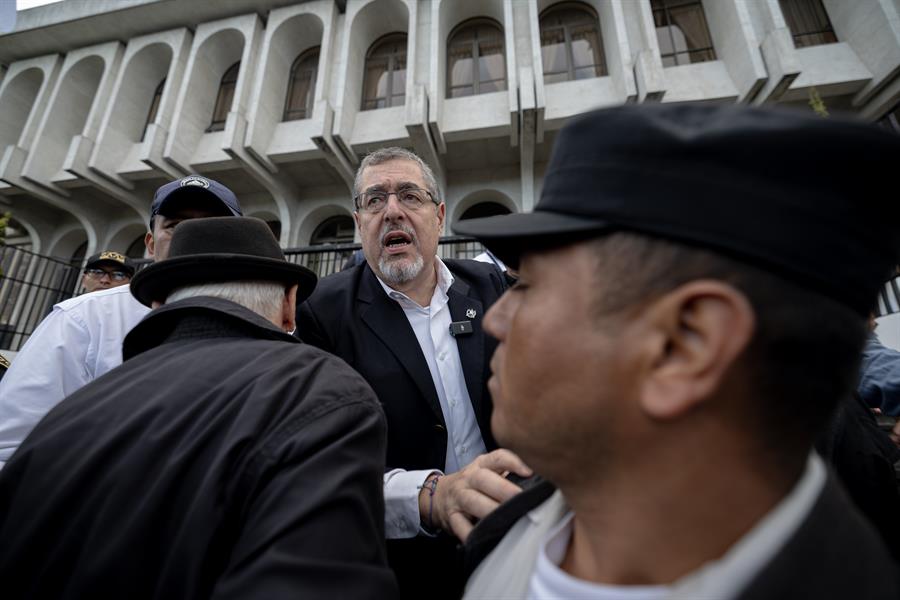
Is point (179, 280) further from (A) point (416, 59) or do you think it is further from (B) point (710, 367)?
(A) point (416, 59)

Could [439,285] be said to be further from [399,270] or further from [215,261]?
[215,261]

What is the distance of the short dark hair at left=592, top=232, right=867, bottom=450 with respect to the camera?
616 millimetres

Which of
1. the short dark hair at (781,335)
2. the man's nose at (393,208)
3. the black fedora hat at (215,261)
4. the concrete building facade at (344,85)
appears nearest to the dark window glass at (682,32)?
the concrete building facade at (344,85)

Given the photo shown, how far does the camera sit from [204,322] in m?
1.34

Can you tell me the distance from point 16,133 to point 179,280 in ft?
59.1

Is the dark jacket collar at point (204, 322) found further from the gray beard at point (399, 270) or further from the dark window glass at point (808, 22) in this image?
the dark window glass at point (808, 22)

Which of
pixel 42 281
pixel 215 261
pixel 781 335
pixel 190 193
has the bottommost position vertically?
pixel 781 335

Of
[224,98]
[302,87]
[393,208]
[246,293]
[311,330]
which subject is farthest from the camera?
[224,98]

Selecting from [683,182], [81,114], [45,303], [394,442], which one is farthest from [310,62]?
[683,182]

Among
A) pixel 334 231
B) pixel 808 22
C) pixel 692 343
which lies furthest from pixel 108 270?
pixel 808 22

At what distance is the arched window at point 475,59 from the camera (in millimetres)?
10117

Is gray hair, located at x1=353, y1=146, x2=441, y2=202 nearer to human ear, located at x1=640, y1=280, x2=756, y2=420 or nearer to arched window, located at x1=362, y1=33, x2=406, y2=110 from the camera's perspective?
human ear, located at x1=640, y1=280, x2=756, y2=420

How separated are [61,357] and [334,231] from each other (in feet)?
32.2

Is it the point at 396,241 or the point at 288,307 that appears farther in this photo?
the point at 396,241
